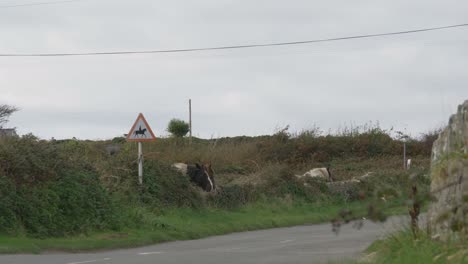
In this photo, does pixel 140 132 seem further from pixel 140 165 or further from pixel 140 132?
pixel 140 165

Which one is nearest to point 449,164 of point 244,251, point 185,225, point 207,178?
point 244,251

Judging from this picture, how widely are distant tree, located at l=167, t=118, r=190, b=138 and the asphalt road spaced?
110ft

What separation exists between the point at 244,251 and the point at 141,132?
9565 mm

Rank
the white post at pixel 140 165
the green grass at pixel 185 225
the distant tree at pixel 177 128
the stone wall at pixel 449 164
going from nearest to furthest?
the stone wall at pixel 449 164, the green grass at pixel 185 225, the white post at pixel 140 165, the distant tree at pixel 177 128

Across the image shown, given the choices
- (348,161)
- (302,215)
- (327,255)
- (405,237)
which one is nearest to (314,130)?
(348,161)

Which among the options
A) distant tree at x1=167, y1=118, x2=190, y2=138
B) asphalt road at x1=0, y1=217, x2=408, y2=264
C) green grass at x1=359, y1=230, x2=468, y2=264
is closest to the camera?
green grass at x1=359, y1=230, x2=468, y2=264

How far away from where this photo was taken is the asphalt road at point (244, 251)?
18.9 metres

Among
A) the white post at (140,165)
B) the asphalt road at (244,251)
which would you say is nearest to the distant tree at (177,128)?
the white post at (140,165)

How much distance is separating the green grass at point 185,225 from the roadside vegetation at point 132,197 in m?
0.04

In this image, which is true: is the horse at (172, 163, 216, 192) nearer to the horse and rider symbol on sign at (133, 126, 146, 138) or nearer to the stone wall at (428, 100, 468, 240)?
the horse and rider symbol on sign at (133, 126, 146, 138)

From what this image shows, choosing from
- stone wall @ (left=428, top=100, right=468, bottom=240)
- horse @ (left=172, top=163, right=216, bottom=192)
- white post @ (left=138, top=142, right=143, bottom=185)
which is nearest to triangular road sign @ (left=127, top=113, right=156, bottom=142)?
white post @ (left=138, top=142, right=143, bottom=185)

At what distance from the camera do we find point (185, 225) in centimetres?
2878

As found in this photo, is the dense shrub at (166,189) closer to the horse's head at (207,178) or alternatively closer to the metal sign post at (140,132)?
the horse's head at (207,178)

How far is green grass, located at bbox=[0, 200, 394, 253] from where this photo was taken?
73.7 feet
